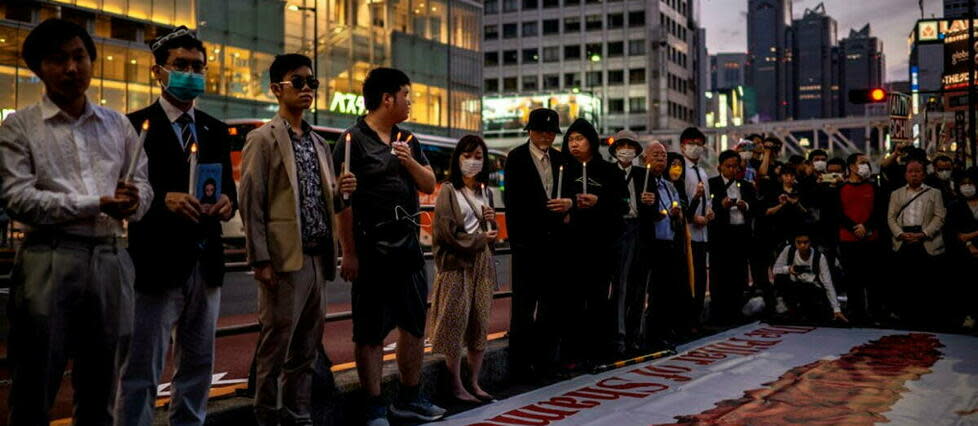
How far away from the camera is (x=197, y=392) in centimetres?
363

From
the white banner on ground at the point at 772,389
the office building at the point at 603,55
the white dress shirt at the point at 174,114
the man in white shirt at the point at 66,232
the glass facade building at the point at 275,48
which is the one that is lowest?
the white banner on ground at the point at 772,389

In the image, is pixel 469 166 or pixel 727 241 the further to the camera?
pixel 727 241

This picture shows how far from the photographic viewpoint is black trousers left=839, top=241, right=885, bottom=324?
9.33m

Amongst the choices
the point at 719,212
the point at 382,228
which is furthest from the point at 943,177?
the point at 382,228

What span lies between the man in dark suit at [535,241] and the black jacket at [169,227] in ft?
8.63

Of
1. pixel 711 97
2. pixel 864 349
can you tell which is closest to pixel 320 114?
pixel 864 349

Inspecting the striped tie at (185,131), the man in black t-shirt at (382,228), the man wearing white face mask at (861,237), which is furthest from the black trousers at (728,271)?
the striped tie at (185,131)

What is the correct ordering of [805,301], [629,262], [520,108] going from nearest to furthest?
[629,262]
[805,301]
[520,108]

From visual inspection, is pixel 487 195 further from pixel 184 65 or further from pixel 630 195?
pixel 184 65

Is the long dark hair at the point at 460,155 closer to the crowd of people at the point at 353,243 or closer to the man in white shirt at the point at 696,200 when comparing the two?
the crowd of people at the point at 353,243

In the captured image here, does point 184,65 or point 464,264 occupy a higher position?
point 184,65

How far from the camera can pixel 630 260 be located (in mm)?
6945

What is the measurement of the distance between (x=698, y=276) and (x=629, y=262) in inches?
65.9

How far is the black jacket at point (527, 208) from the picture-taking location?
592 cm
